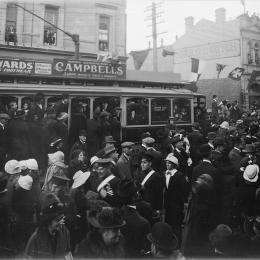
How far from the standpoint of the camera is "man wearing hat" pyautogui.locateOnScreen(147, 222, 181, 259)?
2943 millimetres

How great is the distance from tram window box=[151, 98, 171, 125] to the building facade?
1472 cm

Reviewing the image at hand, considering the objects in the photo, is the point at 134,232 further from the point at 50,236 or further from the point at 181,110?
the point at 181,110

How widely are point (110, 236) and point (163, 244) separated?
0.48 meters

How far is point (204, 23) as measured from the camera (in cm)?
3228

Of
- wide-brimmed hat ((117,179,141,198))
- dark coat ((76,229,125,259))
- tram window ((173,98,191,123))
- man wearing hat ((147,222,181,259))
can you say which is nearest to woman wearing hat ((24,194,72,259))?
dark coat ((76,229,125,259))

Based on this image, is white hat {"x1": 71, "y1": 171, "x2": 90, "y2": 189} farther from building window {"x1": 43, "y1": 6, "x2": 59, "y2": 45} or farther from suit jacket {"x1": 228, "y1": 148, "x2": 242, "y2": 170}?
building window {"x1": 43, "y1": 6, "x2": 59, "y2": 45}

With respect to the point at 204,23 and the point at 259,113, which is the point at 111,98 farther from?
the point at 204,23

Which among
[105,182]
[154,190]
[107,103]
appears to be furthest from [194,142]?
[105,182]

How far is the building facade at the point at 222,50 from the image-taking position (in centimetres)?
2706

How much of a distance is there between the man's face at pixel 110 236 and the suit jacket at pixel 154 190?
1951 millimetres

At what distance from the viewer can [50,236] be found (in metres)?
3.21

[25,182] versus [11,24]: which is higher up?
[11,24]

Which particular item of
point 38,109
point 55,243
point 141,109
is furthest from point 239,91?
point 55,243

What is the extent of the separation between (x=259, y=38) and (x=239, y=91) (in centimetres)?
664
